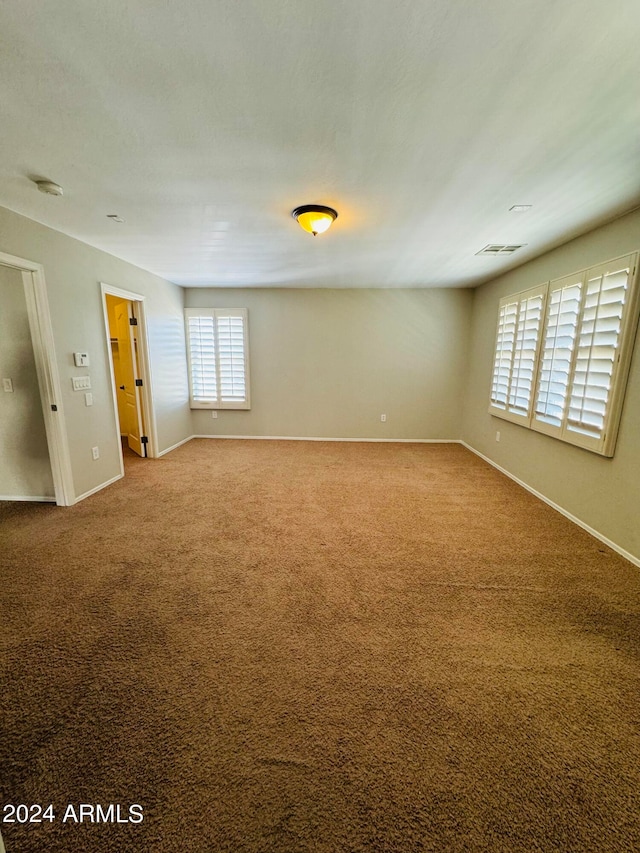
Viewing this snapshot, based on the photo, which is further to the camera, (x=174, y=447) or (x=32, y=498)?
(x=174, y=447)

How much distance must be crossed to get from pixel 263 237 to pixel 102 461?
2897 millimetres

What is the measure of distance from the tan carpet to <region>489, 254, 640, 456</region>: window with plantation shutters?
37.3 inches

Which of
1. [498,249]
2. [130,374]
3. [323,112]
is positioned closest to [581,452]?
[498,249]

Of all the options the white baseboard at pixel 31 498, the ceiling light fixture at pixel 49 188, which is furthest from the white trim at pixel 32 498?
the ceiling light fixture at pixel 49 188

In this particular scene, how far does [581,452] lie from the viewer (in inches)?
111

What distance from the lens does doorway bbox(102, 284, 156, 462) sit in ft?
13.8

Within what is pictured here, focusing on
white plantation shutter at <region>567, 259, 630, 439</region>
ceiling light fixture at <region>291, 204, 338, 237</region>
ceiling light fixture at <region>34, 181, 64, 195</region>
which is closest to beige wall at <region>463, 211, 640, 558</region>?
white plantation shutter at <region>567, 259, 630, 439</region>

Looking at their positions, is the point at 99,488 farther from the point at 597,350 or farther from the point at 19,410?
the point at 597,350

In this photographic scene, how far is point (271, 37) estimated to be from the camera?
1.14m

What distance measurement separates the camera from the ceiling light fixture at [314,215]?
7.70ft

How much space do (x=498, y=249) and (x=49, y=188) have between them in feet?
12.4

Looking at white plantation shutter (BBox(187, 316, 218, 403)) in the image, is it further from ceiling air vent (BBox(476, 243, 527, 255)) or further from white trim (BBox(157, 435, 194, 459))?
ceiling air vent (BBox(476, 243, 527, 255))

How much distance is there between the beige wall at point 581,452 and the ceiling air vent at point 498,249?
0.37 meters

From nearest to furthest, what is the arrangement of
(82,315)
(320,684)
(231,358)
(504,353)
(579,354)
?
1. (320,684)
2. (579,354)
3. (82,315)
4. (504,353)
5. (231,358)
